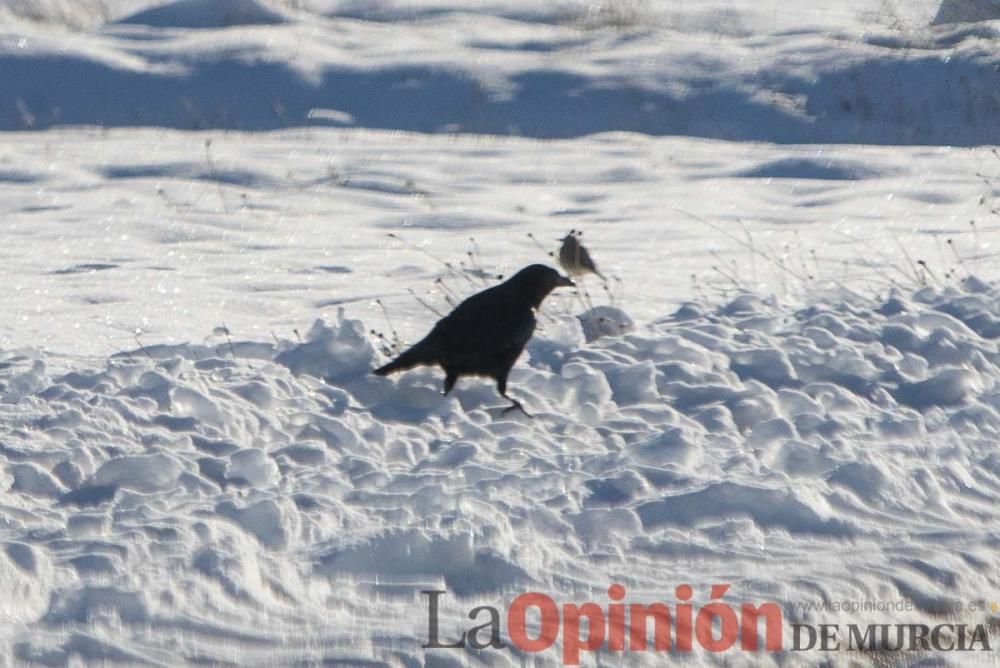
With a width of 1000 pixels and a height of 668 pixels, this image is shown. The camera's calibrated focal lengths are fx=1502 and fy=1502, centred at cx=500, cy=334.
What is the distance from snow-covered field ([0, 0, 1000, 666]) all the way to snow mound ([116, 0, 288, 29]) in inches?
20.3

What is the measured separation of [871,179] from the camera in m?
11.6

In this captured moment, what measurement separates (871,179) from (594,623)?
335 inches

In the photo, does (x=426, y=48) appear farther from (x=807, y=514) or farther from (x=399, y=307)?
(x=807, y=514)

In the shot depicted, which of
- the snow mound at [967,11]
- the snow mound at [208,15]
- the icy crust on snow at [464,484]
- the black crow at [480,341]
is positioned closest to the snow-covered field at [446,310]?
the icy crust on snow at [464,484]

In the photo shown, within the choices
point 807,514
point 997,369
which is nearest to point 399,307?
point 997,369

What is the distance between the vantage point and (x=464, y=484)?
4.54m

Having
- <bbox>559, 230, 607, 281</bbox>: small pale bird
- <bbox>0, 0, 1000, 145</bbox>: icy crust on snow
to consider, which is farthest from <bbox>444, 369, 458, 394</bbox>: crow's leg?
<bbox>0, 0, 1000, 145</bbox>: icy crust on snow

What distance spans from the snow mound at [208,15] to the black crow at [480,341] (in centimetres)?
1060

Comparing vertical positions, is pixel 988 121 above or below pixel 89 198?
above

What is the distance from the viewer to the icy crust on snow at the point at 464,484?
3.68 metres

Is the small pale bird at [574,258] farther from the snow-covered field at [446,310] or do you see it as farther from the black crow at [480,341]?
the black crow at [480,341]

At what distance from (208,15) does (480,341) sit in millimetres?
11180

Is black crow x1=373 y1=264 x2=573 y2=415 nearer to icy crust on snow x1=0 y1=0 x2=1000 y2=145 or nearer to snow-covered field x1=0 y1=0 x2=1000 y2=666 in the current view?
snow-covered field x1=0 y1=0 x2=1000 y2=666

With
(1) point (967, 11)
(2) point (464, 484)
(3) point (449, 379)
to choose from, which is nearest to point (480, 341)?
(3) point (449, 379)
